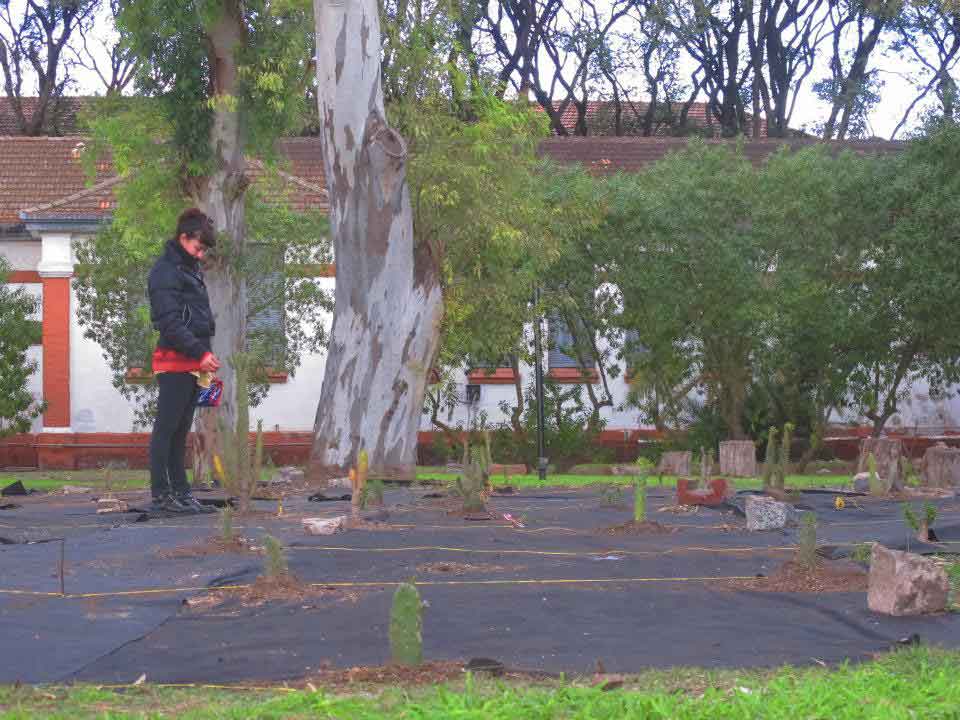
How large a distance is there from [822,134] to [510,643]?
3431 cm

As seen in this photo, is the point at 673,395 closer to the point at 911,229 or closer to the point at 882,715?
the point at 911,229

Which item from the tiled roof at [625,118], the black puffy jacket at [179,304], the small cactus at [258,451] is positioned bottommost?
the small cactus at [258,451]

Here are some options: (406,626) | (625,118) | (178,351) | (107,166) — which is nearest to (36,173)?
(107,166)

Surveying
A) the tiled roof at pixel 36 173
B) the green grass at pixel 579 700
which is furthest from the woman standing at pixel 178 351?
the tiled roof at pixel 36 173

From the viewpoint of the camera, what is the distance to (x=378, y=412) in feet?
51.4

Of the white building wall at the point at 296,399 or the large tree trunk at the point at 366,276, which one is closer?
the large tree trunk at the point at 366,276

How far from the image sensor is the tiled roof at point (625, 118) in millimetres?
38312

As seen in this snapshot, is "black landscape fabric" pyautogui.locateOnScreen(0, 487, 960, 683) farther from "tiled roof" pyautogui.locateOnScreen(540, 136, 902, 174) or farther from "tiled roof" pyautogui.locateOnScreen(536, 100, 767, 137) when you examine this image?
"tiled roof" pyautogui.locateOnScreen(536, 100, 767, 137)

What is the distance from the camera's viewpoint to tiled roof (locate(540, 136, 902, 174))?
98.2 feet

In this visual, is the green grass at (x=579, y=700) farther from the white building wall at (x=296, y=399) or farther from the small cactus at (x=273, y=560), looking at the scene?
the white building wall at (x=296, y=399)

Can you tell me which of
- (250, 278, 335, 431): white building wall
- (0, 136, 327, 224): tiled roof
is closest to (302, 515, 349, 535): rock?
(0, 136, 327, 224): tiled roof

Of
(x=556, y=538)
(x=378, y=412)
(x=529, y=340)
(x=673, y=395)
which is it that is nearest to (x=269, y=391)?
(x=529, y=340)

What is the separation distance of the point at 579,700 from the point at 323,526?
4.35 meters

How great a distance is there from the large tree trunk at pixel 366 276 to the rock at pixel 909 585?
33.6ft
